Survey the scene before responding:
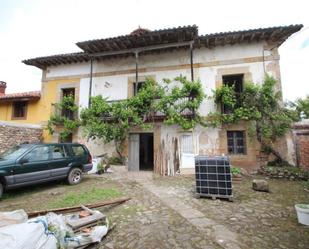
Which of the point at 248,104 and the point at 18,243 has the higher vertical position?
the point at 248,104

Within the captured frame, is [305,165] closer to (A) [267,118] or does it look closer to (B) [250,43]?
(A) [267,118]

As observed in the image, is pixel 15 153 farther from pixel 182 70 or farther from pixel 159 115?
pixel 182 70

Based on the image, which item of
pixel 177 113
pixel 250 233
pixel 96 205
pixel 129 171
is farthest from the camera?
pixel 129 171

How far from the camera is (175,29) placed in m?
9.39

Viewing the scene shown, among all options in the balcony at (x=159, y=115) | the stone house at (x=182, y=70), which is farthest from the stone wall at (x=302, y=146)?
the balcony at (x=159, y=115)

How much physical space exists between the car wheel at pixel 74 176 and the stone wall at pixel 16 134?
5.10 metres

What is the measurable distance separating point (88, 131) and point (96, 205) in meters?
6.61

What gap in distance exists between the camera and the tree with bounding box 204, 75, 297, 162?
8898 millimetres

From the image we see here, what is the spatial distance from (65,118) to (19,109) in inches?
175

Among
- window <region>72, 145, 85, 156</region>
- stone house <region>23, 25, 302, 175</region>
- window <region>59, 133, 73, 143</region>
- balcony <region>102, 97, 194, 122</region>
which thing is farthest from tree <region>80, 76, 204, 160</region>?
window <region>72, 145, 85, 156</region>

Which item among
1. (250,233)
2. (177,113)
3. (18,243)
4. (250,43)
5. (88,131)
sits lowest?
(250,233)

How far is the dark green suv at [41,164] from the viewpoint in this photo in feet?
18.6

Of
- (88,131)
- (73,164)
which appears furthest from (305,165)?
(88,131)

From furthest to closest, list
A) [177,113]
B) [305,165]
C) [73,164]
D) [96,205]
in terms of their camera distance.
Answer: [177,113] → [305,165] → [73,164] → [96,205]
